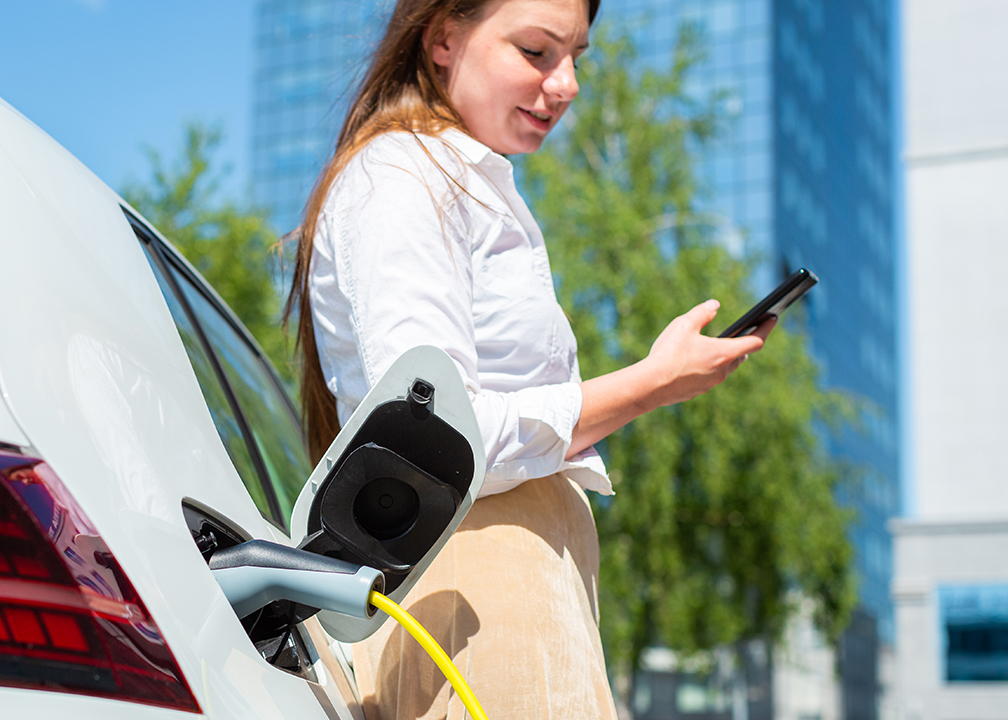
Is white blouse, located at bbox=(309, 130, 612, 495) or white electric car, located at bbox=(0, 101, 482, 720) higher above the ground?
white blouse, located at bbox=(309, 130, 612, 495)

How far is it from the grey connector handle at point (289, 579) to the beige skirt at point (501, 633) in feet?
0.79

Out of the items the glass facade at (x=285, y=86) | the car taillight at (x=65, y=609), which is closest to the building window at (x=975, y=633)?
the car taillight at (x=65, y=609)

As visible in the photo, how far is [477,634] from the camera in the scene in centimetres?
127

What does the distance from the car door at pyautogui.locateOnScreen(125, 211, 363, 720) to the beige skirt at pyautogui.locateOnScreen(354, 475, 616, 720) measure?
71 mm

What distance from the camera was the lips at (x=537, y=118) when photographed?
5.56 ft

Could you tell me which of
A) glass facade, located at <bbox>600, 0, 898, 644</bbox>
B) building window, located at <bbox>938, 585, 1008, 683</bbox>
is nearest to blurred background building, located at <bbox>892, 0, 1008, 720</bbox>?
building window, located at <bbox>938, 585, 1008, 683</bbox>

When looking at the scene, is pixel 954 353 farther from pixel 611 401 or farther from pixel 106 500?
pixel 106 500

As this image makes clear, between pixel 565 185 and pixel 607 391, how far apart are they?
12.1 meters

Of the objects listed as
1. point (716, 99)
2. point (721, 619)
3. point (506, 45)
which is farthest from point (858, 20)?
point (506, 45)

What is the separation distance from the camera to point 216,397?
1.50 meters

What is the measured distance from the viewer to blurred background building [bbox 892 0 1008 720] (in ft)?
66.1

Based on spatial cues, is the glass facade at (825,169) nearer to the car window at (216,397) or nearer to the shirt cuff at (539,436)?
the car window at (216,397)

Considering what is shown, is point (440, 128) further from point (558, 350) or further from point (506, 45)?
point (558, 350)

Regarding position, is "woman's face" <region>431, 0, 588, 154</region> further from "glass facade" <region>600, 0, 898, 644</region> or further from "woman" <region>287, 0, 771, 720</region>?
"glass facade" <region>600, 0, 898, 644</region>
